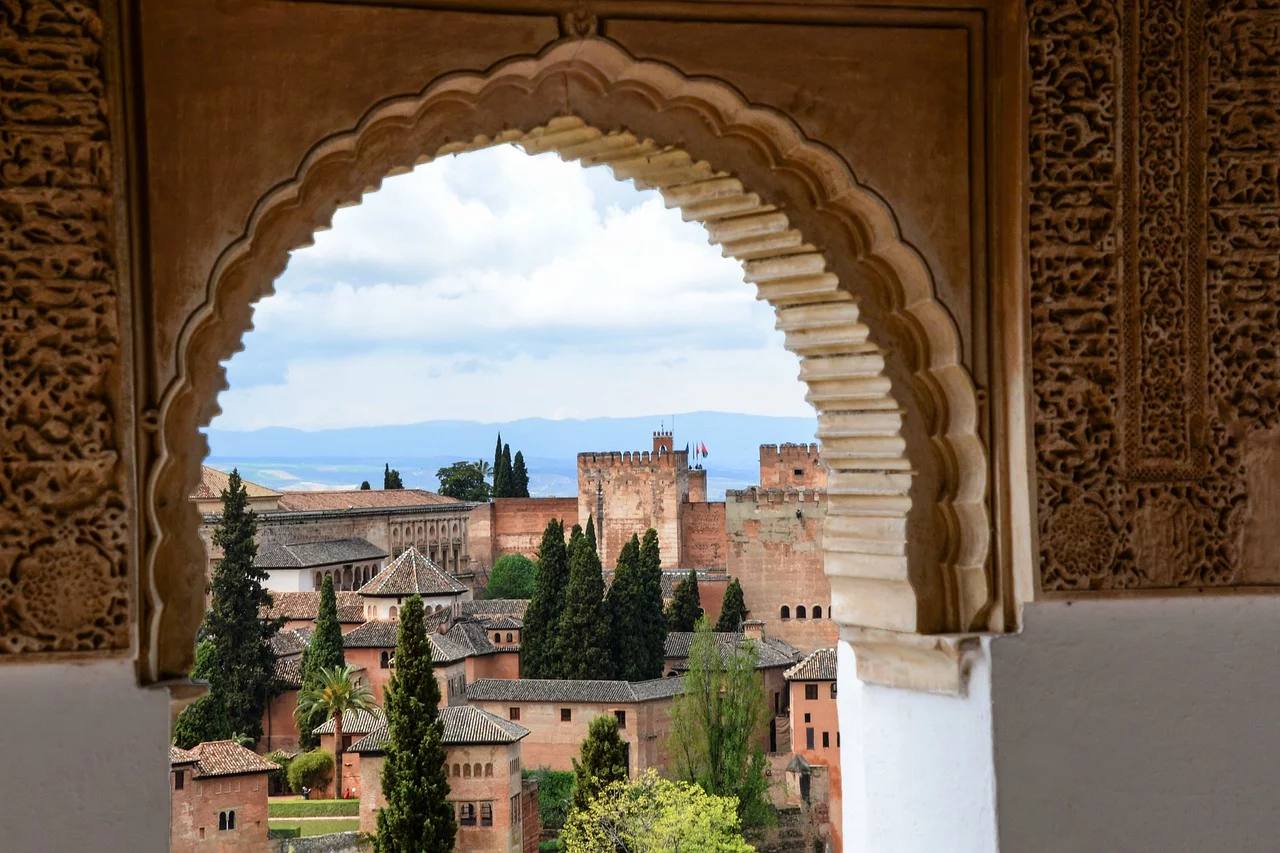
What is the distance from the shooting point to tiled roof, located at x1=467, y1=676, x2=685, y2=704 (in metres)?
21.0

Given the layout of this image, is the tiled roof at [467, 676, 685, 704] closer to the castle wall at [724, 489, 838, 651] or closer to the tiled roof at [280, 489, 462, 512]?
the castle wall at [724, 489, 838, 651]

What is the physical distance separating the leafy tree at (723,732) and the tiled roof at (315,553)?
29.0ft

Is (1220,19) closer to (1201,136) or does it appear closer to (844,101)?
(1201,136)

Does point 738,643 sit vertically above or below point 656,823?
above

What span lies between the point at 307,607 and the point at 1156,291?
77.2 ft

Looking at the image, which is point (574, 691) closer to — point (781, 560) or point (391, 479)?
point (781, 560)

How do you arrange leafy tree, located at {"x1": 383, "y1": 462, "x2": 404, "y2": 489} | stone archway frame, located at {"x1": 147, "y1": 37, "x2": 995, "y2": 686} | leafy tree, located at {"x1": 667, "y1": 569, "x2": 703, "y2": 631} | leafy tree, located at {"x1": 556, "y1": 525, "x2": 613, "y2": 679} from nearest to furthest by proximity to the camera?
stone archway frame, located at {"x1": 147, "y1": 37, "x2": 995, "y2": 686}
leafy tree, located at {"x1": 556, "y1": 525, "x2": 613, "y2": 679}
leafy tree, located at {"x1": 667, "y1": 569, "x2": 703, "y2": 631}
leafy tree, located at {"x1": 383, "y1": 462, "x2": 404, "y2": 489}

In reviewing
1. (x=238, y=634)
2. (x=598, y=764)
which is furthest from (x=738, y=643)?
(x=238, y=634)

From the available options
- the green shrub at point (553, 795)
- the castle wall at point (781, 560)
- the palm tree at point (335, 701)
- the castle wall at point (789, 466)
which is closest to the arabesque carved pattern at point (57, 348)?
the palm tree at point (335, 701)

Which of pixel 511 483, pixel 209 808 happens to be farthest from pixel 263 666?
pixel 511 483

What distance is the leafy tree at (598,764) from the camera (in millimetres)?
18078

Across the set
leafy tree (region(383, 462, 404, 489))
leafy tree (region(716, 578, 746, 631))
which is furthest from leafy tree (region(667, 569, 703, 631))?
leafy tree (region(383, 462, 404, 489))

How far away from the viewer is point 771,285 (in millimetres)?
2393

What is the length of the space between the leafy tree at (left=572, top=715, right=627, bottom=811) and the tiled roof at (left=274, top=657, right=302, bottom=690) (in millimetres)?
4538
